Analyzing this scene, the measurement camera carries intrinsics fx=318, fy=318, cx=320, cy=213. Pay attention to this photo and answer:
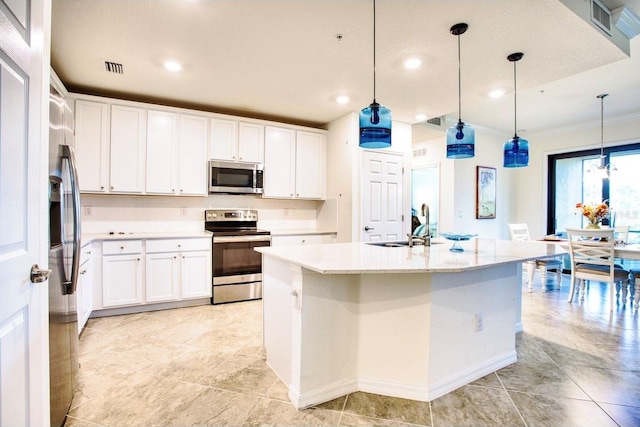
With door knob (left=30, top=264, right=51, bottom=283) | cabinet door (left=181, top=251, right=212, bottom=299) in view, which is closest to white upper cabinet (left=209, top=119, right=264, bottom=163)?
cabinet door (left=181, top=251, right=212, bottom=299)

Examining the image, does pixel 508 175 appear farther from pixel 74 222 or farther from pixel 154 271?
pixel 74 222

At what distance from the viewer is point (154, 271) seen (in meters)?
3.51


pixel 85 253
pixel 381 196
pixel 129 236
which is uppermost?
pixel 381 196

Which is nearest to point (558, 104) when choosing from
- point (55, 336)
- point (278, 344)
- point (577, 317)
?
point (577, 317)

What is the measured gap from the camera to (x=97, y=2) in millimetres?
2074

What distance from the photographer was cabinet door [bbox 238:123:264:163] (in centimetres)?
421

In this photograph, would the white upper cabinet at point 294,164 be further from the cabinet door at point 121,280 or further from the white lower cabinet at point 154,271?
the cabinet door at point 121,280

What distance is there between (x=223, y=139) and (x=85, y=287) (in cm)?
222

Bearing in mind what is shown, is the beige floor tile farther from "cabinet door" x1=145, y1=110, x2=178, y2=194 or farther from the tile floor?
"cabinet door" x1=145, y1=110, x2=178, y2=194

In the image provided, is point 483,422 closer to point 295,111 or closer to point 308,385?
point 308,385

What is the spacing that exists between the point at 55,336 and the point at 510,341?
2871mm

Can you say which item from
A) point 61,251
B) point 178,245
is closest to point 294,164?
point 178,245

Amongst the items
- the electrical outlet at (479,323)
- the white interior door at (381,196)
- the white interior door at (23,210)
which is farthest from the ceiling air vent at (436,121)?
the white interior door at (23,210)

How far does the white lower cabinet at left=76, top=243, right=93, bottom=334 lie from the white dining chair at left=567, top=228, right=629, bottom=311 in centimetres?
517
